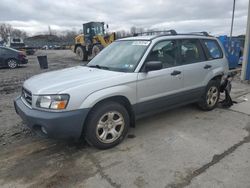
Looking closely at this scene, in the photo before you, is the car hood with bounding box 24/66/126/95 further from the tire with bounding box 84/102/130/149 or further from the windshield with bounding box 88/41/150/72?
the tire with bounding box 84/102/130/149

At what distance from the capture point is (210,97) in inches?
207

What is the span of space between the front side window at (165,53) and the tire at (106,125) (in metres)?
1.09

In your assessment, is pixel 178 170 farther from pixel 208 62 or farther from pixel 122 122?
pixel 208 62

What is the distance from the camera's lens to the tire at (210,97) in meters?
5.09

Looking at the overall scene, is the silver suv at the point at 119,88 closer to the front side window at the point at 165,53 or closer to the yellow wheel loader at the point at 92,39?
the front side window at the point at 165,53

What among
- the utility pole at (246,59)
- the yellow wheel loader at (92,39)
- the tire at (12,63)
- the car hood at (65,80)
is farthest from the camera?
the yellow wheel loader at (92,39)

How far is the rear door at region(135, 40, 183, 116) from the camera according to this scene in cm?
385

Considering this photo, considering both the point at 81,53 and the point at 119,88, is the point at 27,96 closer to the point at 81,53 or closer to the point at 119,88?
the point at 119,88

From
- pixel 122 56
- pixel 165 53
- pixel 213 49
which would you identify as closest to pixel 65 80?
pixel 122 56

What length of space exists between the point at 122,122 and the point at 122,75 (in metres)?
0.75

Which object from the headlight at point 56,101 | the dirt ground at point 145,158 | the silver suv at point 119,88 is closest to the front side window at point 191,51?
the silver suv at point 119,88

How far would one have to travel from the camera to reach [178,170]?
302 centimetres

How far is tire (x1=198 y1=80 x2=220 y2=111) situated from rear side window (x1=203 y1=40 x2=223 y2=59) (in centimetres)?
58

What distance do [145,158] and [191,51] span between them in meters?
2.53
